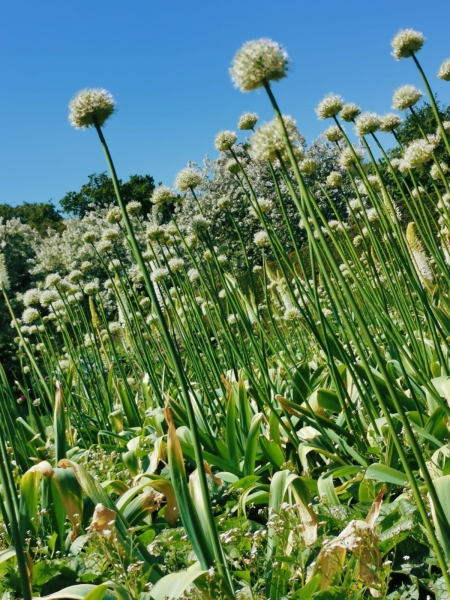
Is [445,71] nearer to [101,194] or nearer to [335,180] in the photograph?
[335,180]

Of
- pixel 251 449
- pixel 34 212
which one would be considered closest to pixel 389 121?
pixel 251 449

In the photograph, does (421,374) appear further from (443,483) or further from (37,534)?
(37,534)

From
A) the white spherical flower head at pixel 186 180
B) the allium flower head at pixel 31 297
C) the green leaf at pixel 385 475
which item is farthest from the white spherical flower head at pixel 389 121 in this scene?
the allium flower head at pixel 31 297

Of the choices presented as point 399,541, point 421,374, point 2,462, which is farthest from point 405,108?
point 2,462

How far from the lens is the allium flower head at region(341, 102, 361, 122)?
10.6ft

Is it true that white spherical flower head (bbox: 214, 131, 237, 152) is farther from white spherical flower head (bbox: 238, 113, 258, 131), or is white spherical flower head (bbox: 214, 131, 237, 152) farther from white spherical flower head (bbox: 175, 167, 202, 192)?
white spherical flower head (bbox: 175, 167, 202, 192)

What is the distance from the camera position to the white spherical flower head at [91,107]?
1.63 m

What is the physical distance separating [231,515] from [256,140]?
160 centimetres

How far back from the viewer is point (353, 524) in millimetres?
1605

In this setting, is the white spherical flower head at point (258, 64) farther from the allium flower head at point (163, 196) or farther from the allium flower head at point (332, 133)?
the allium flower head at point (163, 196)

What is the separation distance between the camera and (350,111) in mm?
3232

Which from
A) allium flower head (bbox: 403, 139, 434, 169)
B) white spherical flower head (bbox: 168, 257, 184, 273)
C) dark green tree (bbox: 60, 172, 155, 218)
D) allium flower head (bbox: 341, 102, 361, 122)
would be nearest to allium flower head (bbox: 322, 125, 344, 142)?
allium flower head (bbox: 341, 102, 361, 122)

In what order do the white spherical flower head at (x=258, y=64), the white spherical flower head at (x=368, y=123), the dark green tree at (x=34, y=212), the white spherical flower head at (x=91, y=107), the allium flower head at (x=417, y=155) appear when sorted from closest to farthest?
1. the white spherical flower head at (x=258, y=64)
2. the white spherical flower head at (x=91, y=107)
3. the allium flower head at (x=417, y=155)
4. the white spherical flower head at (x=368, y=123)
5. the dark green tree at (x=34, y=212)

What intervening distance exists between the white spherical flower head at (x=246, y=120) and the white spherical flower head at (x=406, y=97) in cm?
79
